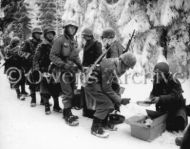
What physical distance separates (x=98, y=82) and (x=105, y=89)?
0.80 feet

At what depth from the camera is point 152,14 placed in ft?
30.8

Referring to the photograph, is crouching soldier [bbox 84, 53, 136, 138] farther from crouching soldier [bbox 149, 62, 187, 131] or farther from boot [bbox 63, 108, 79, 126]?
crouching soldier [bbox 149, 62, 187, 131]

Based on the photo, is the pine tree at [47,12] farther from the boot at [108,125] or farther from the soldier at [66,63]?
the boot at [108,125]

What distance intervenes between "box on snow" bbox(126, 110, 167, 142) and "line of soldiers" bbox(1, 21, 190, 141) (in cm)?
19

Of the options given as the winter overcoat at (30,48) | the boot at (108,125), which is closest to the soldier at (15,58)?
the winter overcoat at (30,48)

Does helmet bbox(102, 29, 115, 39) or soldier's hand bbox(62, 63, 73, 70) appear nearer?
soldier's hand bbox(62, 63, 73, 70)

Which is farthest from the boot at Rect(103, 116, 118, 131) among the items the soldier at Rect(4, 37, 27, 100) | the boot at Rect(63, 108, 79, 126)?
the soldier at Rect(4, 37, 27, 100)

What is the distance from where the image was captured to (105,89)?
15.6ft

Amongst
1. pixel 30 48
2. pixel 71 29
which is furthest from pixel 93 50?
pixel 30 48

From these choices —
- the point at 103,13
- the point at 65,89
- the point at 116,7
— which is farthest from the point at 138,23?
the point at 65,89

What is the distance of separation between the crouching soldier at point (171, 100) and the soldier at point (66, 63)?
5.58 ft

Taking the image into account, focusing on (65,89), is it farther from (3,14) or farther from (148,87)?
(3,14)

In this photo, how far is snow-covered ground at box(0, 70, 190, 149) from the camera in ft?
14.6

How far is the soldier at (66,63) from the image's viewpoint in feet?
17.6
